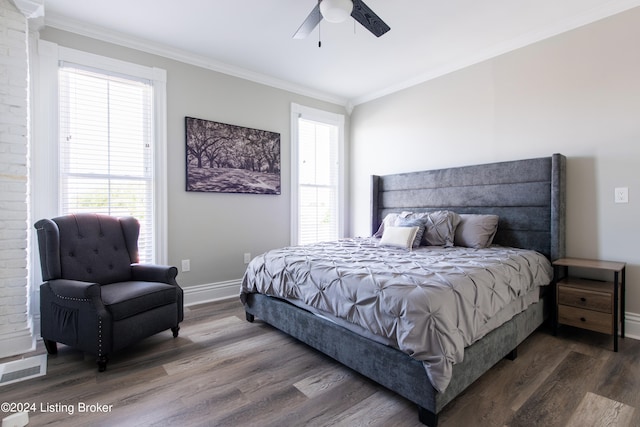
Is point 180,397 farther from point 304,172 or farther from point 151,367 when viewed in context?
point 304,172

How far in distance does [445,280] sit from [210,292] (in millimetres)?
2817

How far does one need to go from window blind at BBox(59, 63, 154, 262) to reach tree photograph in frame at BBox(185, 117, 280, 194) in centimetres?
43

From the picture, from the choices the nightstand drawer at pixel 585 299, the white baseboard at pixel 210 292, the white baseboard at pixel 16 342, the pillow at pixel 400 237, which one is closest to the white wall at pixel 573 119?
the nightstand drawer at pixel 585 299

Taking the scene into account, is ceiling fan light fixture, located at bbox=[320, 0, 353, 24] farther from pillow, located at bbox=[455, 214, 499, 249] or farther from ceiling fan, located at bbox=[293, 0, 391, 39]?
pillow, located at bbox=[455, 214, 499, 249]

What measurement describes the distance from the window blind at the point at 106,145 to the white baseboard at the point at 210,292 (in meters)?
0.60

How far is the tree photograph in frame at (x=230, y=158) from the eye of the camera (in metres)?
3.51

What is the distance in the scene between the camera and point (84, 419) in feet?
5.27

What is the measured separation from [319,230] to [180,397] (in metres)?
3.12

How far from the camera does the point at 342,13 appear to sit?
6.83 feet

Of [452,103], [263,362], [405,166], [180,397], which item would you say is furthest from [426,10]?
[180,397]

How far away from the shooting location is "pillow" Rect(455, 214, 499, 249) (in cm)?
305

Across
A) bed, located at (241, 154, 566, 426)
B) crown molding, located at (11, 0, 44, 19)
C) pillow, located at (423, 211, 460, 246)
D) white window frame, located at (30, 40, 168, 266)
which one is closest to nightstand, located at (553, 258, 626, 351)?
bed, located at (241, 154, 566, 426)

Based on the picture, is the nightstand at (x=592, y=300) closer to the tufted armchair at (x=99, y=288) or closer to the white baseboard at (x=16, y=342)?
the tufted armchair at (x=99, y=288)

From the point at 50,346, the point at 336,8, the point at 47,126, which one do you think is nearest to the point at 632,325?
the point at 336,8
